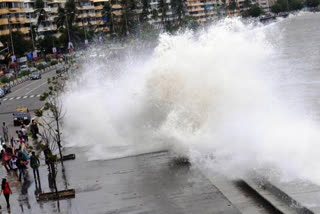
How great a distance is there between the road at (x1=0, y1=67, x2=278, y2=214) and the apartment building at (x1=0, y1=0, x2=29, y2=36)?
9786cm

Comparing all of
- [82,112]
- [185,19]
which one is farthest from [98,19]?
[82,112]

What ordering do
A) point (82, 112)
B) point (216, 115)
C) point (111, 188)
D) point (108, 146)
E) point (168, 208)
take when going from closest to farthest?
1. point (168, 208)
2. point (111, 188)
3. point (216, 115)
4. point (108, 146)
5. point (82, 112)

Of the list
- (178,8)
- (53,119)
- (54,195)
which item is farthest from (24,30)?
(54,195)

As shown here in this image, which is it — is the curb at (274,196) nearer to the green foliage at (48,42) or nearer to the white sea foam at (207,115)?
the white sea foam at (207,115)

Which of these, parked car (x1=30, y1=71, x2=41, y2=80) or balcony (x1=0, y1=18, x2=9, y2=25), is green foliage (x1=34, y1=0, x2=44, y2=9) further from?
parked car (x1=30, y1=71, x2=41, y2=80)

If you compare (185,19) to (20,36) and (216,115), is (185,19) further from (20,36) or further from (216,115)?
(216,115)

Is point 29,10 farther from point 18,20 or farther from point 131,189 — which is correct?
point 131,189

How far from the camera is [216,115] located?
1072 inches

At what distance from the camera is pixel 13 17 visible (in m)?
129

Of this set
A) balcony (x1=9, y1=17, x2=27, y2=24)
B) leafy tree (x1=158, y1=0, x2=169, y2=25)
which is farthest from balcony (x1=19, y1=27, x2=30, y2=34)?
leafy tree (x1=158, y1=0, x2=169, y2=25)

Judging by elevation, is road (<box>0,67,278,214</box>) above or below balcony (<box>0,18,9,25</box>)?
below

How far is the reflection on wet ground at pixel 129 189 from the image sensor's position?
18.5 m

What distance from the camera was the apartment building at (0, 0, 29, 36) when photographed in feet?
406

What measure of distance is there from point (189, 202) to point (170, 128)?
8.93 meters
